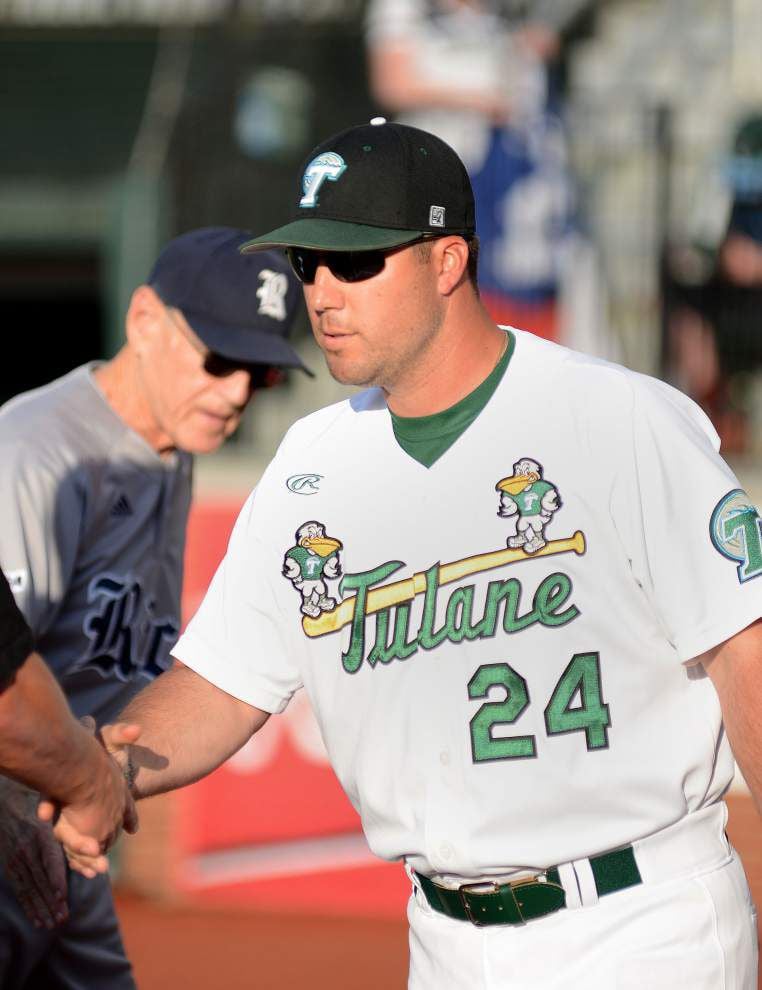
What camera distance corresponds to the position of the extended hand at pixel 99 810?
2.93 meters

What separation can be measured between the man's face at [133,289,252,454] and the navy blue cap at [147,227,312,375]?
0.06 m

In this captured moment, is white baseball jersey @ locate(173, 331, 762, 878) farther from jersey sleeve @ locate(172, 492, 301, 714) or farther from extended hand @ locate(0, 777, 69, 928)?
extended hand @ locate(0, 777, 69, 928)

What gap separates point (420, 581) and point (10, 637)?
79 cm

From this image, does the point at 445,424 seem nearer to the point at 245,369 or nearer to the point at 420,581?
the point at 420,581

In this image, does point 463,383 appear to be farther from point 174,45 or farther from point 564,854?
point 174,45

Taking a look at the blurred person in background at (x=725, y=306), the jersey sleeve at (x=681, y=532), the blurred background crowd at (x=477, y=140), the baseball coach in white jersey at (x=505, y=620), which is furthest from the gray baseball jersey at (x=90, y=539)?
the blurred person in background at (x=725, y=306)

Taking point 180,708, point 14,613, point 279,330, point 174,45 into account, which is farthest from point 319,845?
point 174,45

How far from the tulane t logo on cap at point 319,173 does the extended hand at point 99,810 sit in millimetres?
1063

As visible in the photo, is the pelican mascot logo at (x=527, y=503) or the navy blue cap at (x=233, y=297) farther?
the navy blue cap at (x=233, y=297)

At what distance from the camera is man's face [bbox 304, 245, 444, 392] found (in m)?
2.99

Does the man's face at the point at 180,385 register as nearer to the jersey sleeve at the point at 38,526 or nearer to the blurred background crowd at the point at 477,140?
the jersey sleeve at the point at 38,526

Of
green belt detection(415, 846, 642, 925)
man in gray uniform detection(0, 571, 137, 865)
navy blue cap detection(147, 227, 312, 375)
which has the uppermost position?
navy blue cap detection(147, 227, 312, 375)

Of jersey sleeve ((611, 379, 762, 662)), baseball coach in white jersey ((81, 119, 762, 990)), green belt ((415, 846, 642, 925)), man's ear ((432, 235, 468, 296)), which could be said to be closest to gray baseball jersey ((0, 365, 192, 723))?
baseball coach in white jersey ((81, 119, 762, 990))

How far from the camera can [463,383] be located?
3.04 metres
